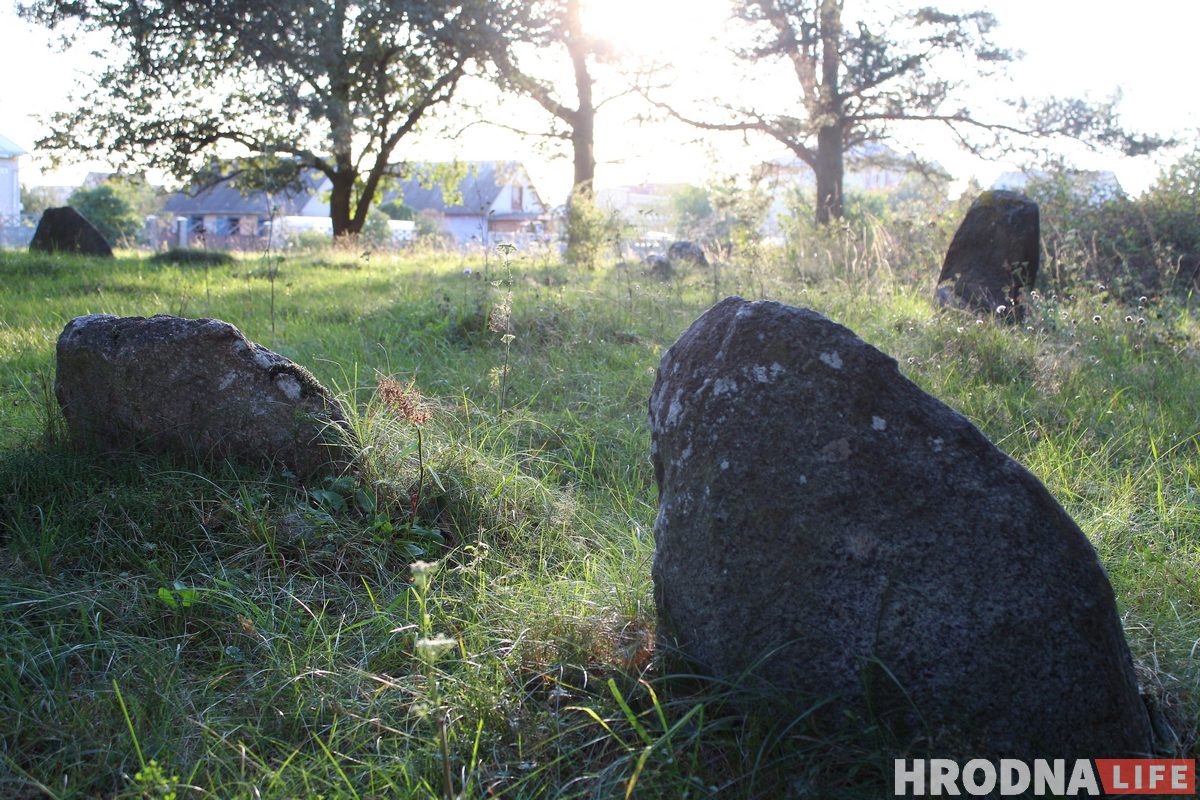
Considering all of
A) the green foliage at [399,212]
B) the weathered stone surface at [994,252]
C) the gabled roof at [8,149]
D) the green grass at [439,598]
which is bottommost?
the green grass at [439,598]

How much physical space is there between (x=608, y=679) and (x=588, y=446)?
91.1 inches

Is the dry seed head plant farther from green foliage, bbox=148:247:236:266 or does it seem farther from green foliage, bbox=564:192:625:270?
green foliage, bbox=564:192:625:270

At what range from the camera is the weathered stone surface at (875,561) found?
188cm

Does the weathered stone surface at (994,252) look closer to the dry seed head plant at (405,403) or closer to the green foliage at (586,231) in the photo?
the dry seed head plant at (405,403)

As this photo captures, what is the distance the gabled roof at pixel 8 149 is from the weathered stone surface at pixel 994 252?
4531cm

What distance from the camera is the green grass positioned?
6.63 ft

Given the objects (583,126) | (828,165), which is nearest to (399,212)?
(583,126)

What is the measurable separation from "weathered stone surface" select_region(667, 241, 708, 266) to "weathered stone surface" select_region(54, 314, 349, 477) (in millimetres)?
9555

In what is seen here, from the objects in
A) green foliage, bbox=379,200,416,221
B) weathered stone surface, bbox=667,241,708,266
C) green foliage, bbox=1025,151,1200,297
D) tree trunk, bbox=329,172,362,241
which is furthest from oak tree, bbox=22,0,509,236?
green foliage, bbox=379,200,416,221

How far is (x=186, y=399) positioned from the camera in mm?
3453

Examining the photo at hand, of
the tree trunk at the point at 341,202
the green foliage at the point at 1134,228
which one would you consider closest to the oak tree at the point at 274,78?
the tree trunk at the point at 341,202

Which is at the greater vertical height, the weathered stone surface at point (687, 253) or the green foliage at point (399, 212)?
the green foliage at point (399, 212)

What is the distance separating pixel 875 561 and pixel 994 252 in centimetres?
716

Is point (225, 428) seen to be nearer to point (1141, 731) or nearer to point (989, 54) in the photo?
point (1141, 731)
